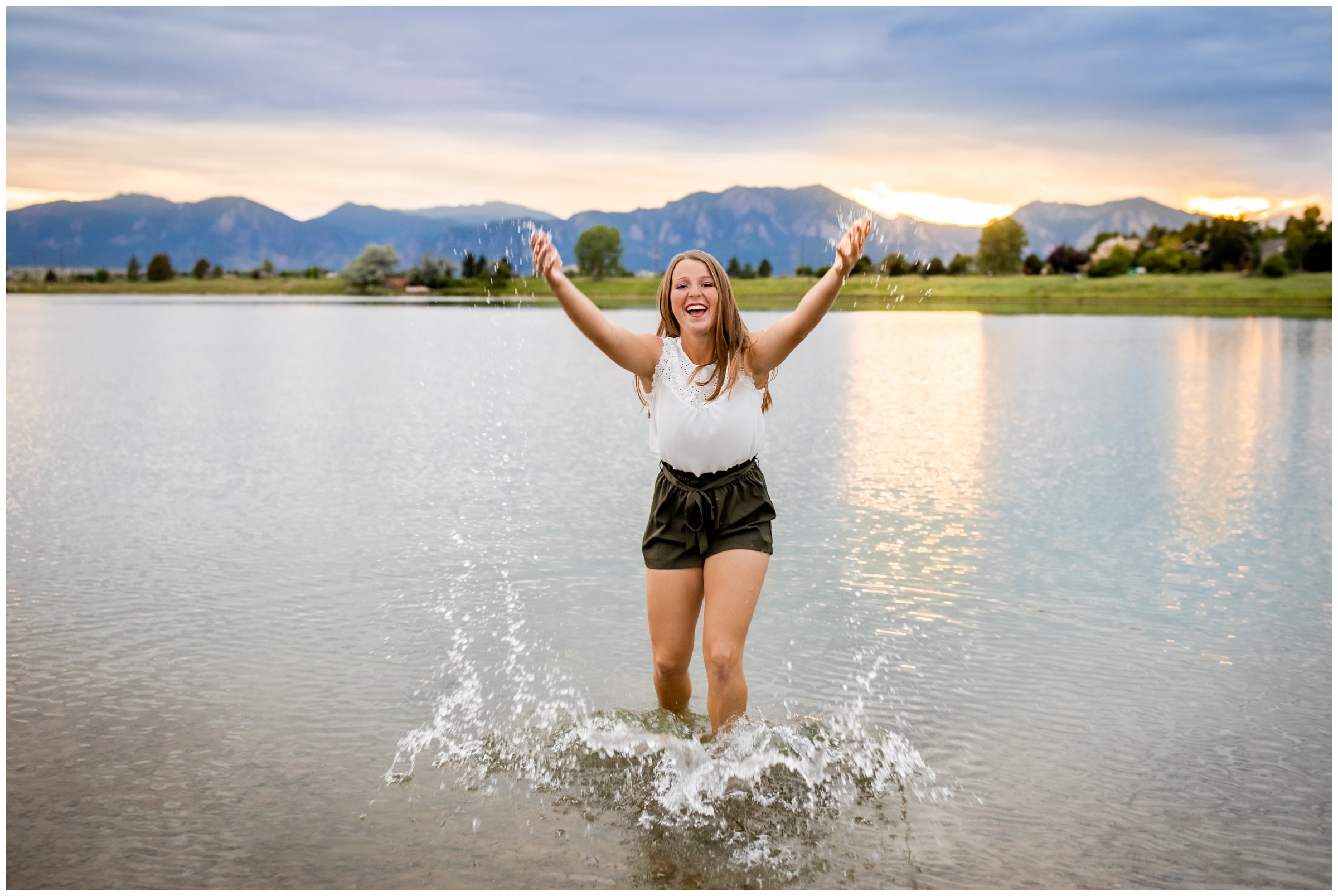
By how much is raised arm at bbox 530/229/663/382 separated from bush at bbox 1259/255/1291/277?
11398 cm

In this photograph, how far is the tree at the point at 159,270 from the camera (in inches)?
6841

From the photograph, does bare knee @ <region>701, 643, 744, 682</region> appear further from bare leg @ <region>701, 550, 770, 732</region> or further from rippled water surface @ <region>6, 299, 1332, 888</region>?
rippled water surface @ <region>6, 299, 1332, 888</region>

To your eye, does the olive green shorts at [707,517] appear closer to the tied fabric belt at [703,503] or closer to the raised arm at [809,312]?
the tied fabric belt at [703,503]

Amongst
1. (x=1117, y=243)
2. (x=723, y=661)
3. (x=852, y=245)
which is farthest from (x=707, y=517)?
(x=1117, y=243)

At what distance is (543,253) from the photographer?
16.5 ft

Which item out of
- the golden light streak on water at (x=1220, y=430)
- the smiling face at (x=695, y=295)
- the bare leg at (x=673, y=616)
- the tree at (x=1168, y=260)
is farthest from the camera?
the tree at (x=1168, y=260)

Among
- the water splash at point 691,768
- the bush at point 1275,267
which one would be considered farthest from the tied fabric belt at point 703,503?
the bush at point 1275,267

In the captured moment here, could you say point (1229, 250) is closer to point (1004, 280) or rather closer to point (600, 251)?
point (1004, 280)

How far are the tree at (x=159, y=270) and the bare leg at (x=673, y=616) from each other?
18614 centimetres

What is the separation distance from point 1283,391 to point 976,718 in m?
20.2

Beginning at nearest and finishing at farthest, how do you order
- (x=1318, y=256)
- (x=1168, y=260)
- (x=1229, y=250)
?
(x=1318, y=256) → (x=1229, y=250) → (x=1168, y=260)

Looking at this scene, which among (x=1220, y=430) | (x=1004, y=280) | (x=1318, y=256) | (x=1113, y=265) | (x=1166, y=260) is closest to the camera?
(x=1220, y=430)

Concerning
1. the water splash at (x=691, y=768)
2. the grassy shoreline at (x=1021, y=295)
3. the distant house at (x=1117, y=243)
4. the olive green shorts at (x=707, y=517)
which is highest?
the distant house at (x=1117, y=243)

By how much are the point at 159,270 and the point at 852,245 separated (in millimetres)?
192916
